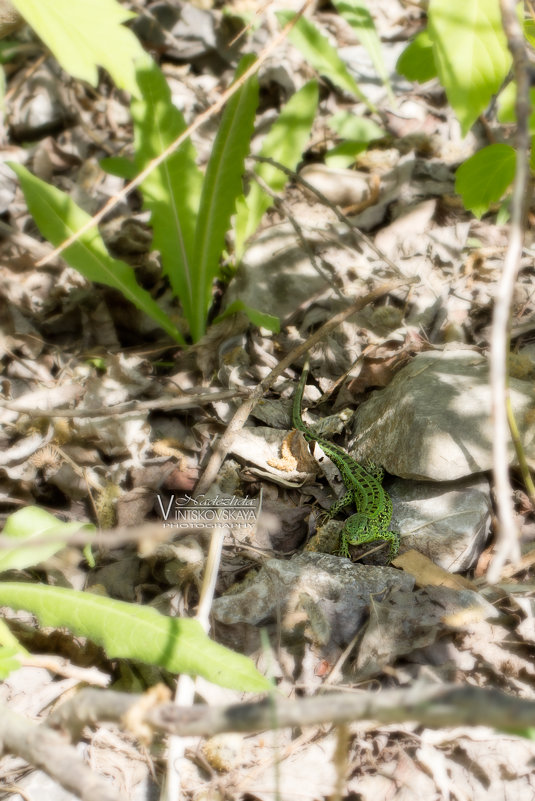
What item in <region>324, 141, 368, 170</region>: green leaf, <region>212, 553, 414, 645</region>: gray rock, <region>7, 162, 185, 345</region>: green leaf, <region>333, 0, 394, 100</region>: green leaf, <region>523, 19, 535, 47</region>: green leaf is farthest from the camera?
<region>324, 141, 368, 170</region>: green leaf

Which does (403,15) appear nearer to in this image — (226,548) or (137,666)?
(226,548)

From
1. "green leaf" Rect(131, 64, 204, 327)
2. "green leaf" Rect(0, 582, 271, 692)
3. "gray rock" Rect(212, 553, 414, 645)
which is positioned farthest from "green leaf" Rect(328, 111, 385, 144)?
"green leaf" Rect(0, 582, 271, 692)

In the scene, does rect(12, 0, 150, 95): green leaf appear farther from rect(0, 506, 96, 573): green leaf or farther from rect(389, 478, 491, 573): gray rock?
rect(389, 478, 491, 573): gray rock

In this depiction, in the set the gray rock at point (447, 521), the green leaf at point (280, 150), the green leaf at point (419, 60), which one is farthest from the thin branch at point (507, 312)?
the green leaf at point (280, 150)

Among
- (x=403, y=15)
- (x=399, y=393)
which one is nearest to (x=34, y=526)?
(x=399, y=393)

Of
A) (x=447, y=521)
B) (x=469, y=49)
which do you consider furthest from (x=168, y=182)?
(x=469, y=49)
